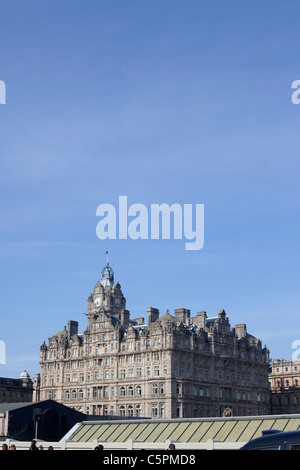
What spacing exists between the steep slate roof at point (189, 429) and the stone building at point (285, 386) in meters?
101

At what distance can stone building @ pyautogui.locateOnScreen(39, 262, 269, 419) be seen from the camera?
113m

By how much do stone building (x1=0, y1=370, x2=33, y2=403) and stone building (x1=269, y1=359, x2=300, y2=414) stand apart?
60.6m

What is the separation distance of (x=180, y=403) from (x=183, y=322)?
59.3 feet

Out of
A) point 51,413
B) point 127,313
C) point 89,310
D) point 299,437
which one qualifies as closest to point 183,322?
point 127,313

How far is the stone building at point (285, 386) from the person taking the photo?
492 feet

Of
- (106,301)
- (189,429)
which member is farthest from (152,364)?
(189,429)

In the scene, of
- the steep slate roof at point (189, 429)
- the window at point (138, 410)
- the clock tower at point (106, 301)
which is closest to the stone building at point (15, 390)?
the clock tower at point (106, 301)

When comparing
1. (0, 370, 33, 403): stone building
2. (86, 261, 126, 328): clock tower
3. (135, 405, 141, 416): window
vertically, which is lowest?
(135, 405, 141, 416): window

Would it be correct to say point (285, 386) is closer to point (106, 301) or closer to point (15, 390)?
point (106, 301)

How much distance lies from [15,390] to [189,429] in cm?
10967

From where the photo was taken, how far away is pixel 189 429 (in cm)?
5184

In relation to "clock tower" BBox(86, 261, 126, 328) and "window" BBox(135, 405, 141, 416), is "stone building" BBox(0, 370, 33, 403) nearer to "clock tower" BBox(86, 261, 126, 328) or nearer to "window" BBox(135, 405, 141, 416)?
"clock tower" BBox(86, 261, 126, 328)

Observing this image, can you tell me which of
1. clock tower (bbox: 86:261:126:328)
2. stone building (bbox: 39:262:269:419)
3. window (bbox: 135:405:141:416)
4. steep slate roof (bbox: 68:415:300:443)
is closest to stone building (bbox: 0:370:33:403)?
stone building (bbox: 39:262:269:419)
